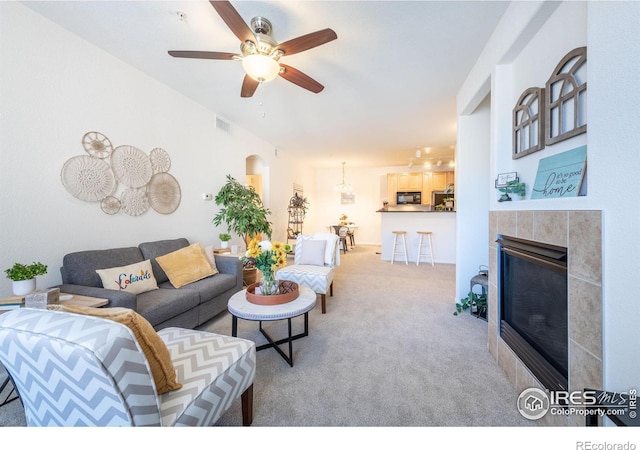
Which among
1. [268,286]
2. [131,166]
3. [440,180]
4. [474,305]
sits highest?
[440,180]

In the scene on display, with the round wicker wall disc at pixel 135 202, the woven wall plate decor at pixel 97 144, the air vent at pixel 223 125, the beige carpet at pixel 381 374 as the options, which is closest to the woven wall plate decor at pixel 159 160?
the round wicker wall disc at pixel 135 202

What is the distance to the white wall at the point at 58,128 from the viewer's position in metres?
1.78

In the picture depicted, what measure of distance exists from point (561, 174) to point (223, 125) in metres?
4.05

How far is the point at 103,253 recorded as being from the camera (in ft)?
7.16

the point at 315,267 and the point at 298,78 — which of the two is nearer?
the point at 298,78

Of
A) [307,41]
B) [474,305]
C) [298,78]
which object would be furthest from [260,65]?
[474,305]

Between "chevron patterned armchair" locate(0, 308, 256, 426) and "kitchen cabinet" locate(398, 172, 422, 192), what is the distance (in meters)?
7.46

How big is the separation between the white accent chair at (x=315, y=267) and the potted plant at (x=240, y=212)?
2.71 feet

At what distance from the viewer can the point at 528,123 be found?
1.65 metres

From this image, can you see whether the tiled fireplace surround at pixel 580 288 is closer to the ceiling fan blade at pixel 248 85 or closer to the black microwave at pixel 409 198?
the ceiling fan blade at pixel 248 85

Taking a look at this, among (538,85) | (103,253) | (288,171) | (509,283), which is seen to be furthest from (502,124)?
(288,171)

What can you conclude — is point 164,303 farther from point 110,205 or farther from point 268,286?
point 110,205
